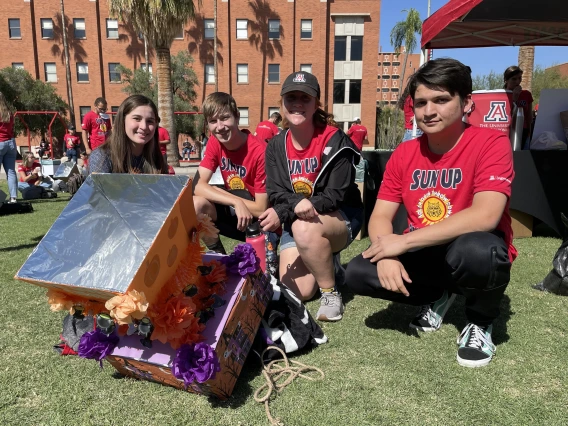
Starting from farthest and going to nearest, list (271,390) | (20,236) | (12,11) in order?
(12,11) → (20,236) → (271,390)

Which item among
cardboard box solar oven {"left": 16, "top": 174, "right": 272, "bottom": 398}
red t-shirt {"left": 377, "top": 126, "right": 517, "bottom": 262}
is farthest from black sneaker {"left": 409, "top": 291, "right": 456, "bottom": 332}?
cardboard box solar oven {"left": 16, "top": 174, "right": 272, "bottom": 398}

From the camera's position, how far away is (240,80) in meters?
29.0

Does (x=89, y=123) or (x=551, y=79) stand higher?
(x=551, y=79)

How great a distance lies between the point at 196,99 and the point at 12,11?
42.3ft

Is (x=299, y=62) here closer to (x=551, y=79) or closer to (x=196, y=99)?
(x=196, y=99)

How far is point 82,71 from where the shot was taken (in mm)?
28344

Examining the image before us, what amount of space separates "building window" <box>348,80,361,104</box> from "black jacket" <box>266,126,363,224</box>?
28407 mm

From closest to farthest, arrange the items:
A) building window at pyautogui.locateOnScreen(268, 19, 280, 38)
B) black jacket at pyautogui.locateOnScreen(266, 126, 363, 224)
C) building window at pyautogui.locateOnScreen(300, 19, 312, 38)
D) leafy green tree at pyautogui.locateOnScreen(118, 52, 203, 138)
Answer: black jacket at pyautogui.locateOnScreen(266, 126, 363, 224), leafy green tree at pyautogui.locateOnScreen(118, 52, 203, 138), building window at pyautogui.locateOnScreen(268, 19, 280, 38), building window at pyautogui.locateOnScreen(300, 19, 312, 38)

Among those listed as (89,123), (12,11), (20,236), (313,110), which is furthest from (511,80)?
(12,11)

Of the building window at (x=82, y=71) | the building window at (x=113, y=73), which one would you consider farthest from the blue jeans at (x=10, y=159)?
the building window at (x=82, y=71)

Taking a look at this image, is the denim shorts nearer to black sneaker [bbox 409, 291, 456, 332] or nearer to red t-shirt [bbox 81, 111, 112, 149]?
black sneaker [bbox 409, 291, 456, 332]

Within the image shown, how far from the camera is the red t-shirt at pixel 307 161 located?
8.75 feet

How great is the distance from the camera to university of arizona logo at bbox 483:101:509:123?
176 inches

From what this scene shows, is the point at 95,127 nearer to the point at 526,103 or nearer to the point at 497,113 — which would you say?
the point at 497,113
